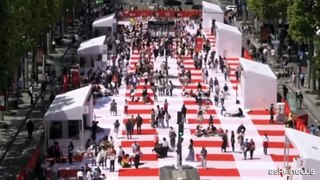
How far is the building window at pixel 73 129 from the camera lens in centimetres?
4925

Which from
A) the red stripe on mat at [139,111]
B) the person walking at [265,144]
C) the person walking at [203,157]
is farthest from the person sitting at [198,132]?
the red stripe on mat at [139,111]

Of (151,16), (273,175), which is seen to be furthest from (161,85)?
(151,16)

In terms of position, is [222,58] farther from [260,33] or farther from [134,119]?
[134,119]

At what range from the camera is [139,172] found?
45.9m

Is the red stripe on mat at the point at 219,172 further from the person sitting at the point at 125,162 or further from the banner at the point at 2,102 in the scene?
the banner at the point at 2,102

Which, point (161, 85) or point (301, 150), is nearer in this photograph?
point (301, 150)

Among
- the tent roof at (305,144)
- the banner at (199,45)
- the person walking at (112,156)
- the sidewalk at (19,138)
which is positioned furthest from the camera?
the banner at (199,45)

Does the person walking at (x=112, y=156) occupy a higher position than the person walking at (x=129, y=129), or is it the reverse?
the person walking at (x=129, y=129)

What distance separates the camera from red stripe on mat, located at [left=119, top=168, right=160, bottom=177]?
149 feet

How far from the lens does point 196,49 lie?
85625mm

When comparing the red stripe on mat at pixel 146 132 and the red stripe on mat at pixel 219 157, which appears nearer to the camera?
the red stripe on mat at pixel 219 157

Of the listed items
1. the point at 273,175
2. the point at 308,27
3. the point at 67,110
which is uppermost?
the point at 308,27

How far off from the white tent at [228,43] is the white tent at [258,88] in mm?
20020

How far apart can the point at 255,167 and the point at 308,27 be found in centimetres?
2034
